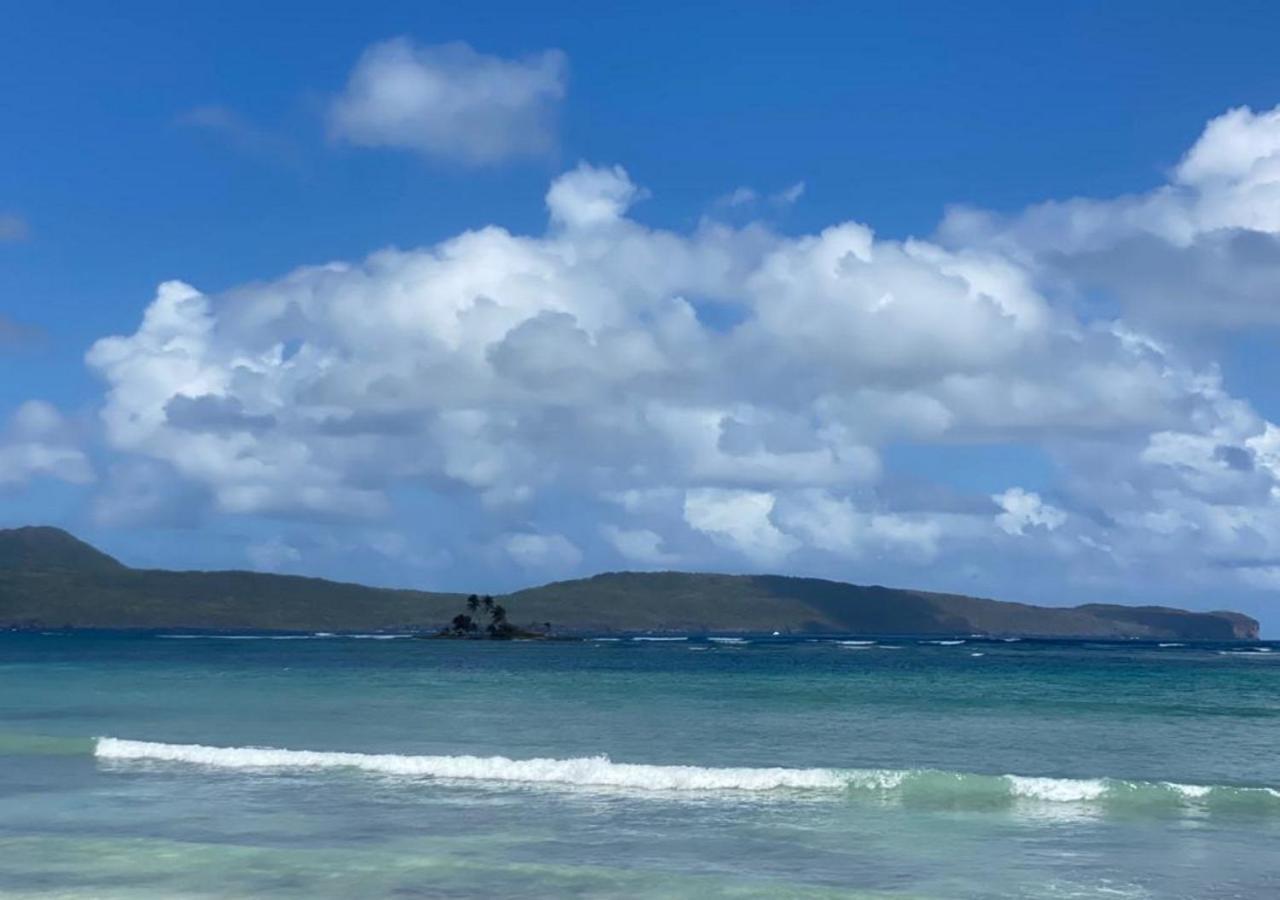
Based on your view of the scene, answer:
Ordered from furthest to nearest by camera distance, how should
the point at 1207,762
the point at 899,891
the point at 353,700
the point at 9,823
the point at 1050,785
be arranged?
1. the point at 353,700
2. the point at 1207,762
3. the point at 1050,785
4. the point at 9,823
5. the point at 899,891

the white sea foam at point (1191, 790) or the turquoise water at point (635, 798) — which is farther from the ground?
the white sea foam at point (1191, 790)

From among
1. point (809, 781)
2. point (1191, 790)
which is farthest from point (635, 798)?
point (1191, 790)

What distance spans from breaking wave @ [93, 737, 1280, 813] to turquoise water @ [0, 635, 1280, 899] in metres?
0.09

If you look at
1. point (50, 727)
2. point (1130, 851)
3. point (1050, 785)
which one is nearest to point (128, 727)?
point (50, 727)

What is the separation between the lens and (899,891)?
1970 cm

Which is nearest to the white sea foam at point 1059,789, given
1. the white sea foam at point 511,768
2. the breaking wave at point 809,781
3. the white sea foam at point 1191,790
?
the breaking wave at point 809,781

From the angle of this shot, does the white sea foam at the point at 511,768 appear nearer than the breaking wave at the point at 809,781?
No

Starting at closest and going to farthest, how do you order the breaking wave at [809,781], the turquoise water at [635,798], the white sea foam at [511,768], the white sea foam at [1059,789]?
the turquoise water at [635,798] → the breaking wave at [809,781] → the white sea foam at [1059,789] → the white sea foam at [511,768]

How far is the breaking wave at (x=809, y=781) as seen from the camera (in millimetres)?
28688

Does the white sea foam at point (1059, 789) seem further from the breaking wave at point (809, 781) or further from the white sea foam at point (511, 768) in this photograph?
the white sea foam at point (511, 768)

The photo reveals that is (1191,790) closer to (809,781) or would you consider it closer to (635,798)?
(809,781)

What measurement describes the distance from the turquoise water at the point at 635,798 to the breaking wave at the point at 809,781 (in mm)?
85

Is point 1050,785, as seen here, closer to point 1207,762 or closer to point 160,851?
point 1207,762

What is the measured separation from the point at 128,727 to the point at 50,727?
7.96 feet
